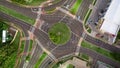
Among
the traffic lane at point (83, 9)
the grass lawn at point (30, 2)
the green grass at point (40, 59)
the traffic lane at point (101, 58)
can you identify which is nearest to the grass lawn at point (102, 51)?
the traffic lane at point (101, 58)

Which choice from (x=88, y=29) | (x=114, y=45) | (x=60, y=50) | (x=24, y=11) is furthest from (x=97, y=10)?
(x=24, y=11)

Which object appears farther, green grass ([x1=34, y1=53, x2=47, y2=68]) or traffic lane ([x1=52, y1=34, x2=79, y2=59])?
traffic lane ([x1=52, y1=34, x2=79, y2=59])

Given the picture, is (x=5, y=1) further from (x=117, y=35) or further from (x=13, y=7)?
(x=117, y=35)

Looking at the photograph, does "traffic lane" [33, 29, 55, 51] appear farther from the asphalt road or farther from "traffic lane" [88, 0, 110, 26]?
"traffic lane" [88, 0, 110, 26]

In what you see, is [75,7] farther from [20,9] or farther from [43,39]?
[20,9]

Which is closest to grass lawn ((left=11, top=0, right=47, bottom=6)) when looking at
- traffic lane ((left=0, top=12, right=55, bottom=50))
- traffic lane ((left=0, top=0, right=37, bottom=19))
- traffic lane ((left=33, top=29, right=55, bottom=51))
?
traffic lane ((left=0, top=0, right=37, bottom=19))

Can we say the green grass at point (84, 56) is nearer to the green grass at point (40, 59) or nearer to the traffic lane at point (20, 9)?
the green grass at point (40, 59)

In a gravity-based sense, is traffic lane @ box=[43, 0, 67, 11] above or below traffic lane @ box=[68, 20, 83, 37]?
above

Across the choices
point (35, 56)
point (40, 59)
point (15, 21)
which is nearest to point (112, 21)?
point (40, 59)
